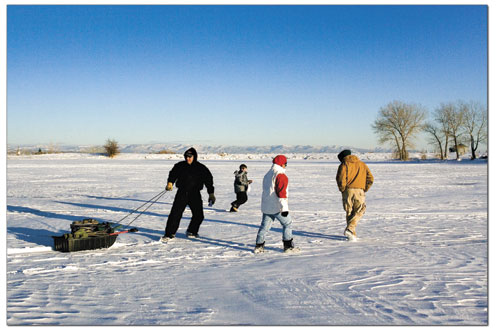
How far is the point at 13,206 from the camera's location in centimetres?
1241

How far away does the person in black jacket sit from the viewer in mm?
7664

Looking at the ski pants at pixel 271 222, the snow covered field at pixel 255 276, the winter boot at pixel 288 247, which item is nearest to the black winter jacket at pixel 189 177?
the snow covered field at pixel 255 276

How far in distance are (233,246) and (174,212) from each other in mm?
1331

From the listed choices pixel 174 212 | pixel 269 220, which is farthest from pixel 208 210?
pixel 269 220

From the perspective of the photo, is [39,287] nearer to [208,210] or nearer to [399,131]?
[208,210]

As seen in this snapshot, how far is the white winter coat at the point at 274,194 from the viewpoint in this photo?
6.28 metres

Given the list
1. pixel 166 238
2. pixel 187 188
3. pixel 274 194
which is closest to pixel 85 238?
pixel 166 238

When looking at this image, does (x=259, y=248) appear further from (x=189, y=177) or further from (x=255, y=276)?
(x=189, y=177)

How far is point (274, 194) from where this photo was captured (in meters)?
6.35

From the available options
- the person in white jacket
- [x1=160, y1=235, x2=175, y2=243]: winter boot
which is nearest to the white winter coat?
the person in white jacket

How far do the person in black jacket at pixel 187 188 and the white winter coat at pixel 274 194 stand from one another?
1655 millimetres

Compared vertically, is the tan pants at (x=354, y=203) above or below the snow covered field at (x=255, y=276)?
above

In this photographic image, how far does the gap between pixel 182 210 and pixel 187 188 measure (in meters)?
0.44

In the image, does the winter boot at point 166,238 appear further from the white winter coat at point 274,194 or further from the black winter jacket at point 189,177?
the white winter coat at point 274,194
